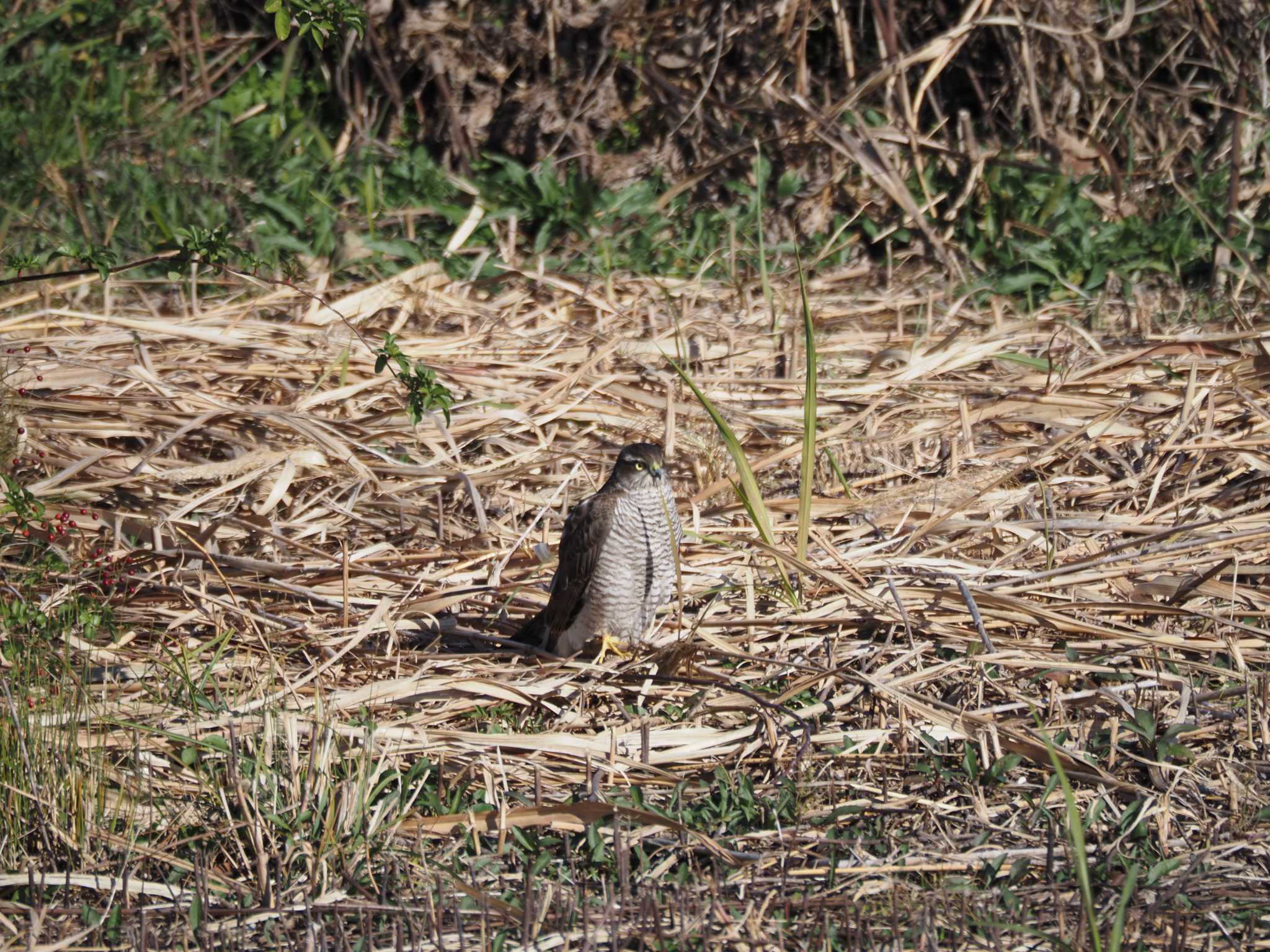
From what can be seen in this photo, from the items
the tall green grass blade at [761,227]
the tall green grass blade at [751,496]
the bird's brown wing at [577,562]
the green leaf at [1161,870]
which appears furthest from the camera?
the tall green grass blade at [761,227]

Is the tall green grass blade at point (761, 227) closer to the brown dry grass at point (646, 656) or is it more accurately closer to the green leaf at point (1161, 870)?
the brown dry grass at point (646, 656)

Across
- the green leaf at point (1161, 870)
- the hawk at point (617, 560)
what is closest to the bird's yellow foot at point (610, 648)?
the hawk at point (617, 560)

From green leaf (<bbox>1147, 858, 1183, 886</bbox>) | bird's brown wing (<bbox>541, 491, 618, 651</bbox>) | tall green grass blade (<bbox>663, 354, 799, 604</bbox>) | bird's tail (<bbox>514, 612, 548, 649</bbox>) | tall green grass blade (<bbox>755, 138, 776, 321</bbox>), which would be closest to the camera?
green leaf (<bbox>1147, 858, 1183, 886</bbox>)

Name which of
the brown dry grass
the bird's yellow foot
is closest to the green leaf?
the brown dry grass

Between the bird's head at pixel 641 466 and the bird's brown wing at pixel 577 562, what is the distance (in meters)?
0.07

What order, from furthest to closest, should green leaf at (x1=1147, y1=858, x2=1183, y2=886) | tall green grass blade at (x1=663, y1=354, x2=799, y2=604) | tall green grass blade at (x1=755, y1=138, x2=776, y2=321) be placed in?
1. tall green grass blade at (x1=755, y1=138, x2=776, y2=321)
2. tall green grass blade at (x1=663, y1=354, x2=799, y2=604)
3. green leaf at (x1=1147, y1=858, x2=1183, y2=886)

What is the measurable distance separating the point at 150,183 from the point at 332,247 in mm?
1133

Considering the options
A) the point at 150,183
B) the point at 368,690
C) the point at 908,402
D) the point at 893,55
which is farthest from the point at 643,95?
the point at 368,690

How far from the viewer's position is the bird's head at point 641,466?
4.28 meters

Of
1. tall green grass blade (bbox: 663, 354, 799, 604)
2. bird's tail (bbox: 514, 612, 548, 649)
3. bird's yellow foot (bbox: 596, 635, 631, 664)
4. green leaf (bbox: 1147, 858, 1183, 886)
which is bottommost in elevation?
bird's yellow foot (bbox: 596, 635, 631, 664)

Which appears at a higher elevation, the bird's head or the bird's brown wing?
the bird's head

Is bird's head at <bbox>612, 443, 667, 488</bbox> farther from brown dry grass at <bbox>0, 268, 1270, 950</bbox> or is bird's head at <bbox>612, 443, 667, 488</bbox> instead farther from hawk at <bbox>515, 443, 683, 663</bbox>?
brown dry grass at <bbox>0, 268, 1270, 950</bbox>

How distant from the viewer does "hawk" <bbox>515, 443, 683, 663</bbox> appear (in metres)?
4.25

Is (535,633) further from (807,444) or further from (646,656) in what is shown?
(807,444)
